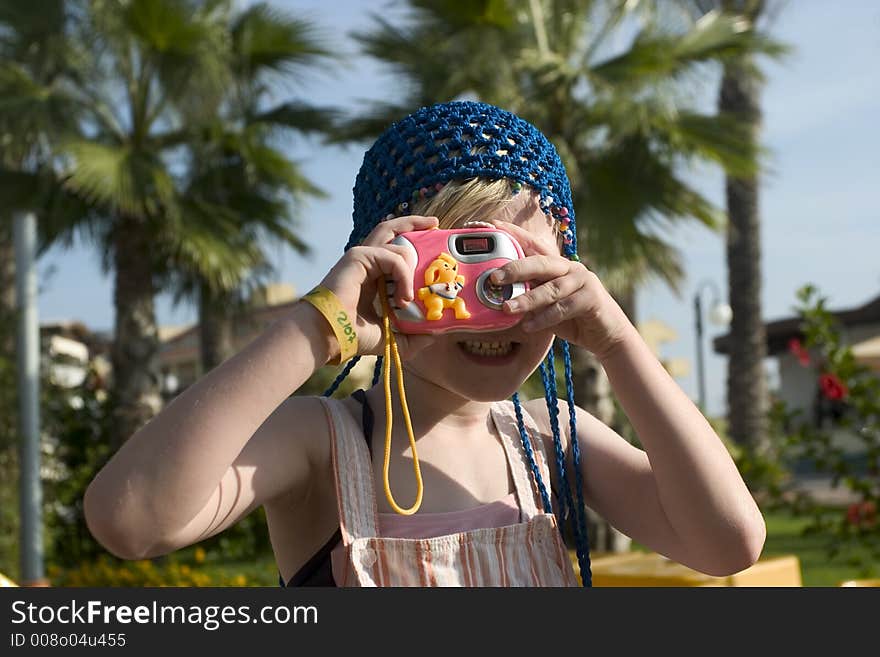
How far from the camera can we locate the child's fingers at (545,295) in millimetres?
1333

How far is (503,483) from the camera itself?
5.24 feet

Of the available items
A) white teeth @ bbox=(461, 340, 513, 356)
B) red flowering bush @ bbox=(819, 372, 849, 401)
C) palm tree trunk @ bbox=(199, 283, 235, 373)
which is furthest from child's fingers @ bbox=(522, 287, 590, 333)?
palm tree trunk @ bbox=(199, 283, 235, 373)

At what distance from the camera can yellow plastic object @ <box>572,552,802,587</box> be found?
4250 millimetres

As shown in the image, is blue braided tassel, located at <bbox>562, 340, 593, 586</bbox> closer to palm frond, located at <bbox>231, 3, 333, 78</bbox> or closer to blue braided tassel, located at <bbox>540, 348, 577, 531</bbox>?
blue braided tassel, located at <bbox>540, 348, 577, 531</bbox>

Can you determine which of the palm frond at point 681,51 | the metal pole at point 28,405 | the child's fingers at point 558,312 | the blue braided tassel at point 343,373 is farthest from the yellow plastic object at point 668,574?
the palm frond at point 681,51

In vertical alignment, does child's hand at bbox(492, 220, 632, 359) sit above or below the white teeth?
above

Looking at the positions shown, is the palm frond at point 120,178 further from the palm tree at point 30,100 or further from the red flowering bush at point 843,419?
the red flowering bush at point 843,419

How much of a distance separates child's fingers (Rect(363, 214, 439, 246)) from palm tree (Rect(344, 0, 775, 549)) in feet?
22.4

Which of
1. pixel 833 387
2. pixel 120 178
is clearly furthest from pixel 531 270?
pixel 120 178

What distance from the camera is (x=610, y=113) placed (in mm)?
8352

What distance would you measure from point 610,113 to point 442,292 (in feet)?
24.2

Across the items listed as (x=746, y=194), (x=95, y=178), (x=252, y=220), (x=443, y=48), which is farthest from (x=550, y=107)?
(x=746, y=194)

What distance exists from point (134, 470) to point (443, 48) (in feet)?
25.9
